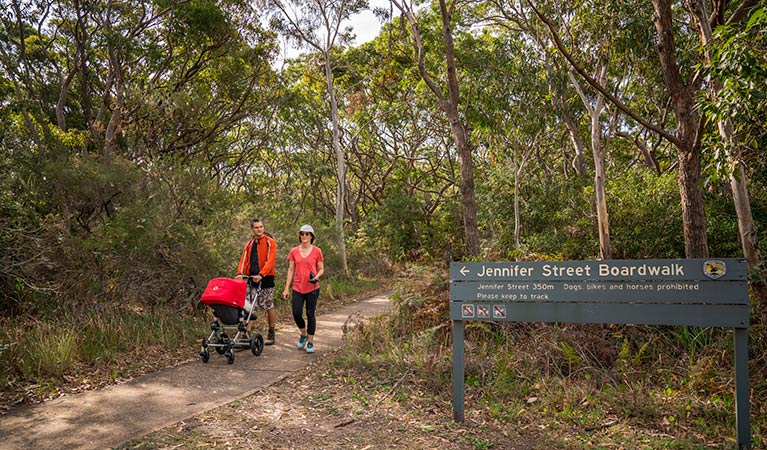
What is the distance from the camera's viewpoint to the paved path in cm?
407

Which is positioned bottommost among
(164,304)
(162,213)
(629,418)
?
(629,418)

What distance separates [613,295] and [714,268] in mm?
772

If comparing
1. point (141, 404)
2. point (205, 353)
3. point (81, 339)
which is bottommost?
point (141, 404)

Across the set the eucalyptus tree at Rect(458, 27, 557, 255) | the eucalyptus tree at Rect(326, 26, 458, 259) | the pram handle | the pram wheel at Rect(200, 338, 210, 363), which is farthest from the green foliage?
the eucalyptus tree at Rect(326, 26, 458, 259)

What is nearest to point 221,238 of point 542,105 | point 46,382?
point 46,382

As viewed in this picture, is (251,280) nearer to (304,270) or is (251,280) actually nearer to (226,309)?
(226,309)

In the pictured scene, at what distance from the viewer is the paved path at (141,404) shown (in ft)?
13.4

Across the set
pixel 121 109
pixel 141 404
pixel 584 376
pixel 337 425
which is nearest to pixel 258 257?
pixel 141 404

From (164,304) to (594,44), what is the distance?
1003 centimetres

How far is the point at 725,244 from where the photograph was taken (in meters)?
10.5

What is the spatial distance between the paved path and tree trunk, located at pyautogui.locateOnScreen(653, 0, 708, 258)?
5.56 meters

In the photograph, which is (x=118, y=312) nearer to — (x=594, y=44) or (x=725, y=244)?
(x=594, y=44)

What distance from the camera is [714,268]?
3.88 meters

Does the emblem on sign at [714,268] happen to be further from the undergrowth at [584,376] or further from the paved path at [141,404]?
the paved path at [141,404]
